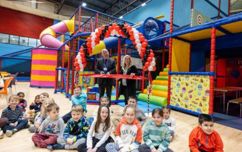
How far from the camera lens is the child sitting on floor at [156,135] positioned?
236 cm

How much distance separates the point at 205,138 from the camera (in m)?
2.18

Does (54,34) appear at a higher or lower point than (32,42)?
lower

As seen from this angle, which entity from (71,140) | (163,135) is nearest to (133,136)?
(163,135)

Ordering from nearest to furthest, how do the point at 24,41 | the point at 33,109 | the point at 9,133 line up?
the point at 9,133, the point at 33,109, the point at 24,41

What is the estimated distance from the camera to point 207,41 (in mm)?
6109

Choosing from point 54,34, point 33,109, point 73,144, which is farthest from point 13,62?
point 73,144

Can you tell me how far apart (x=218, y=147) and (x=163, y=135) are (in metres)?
0.62

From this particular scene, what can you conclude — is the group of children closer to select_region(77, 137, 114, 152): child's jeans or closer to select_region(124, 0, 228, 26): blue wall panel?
select_region(77, 137, 114, 152): child's jeans

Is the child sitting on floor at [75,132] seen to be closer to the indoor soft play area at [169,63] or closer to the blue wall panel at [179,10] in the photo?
the indoor soft play area at [169,63]

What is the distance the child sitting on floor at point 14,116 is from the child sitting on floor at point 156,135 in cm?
219

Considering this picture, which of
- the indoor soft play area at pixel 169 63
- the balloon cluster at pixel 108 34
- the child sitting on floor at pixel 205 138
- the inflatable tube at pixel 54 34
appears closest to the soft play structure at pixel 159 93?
the indoor soft play area at pixel 169 63

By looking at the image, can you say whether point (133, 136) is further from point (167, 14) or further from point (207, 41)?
point (167, 14)

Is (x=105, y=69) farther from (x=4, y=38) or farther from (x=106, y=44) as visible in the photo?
(x=4, y=38)

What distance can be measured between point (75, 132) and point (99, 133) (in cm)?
42
